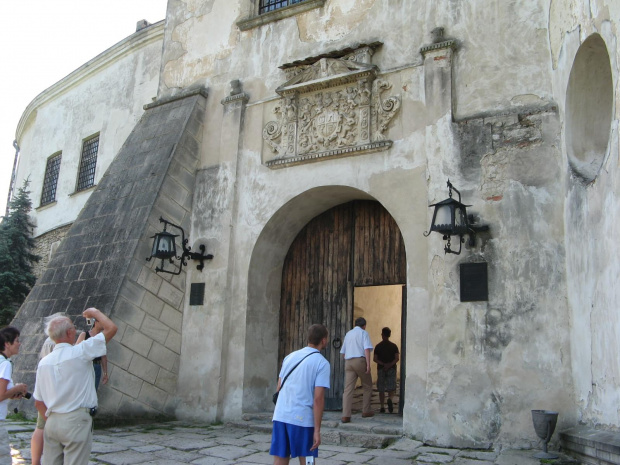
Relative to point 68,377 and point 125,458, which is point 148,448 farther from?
point 68,377

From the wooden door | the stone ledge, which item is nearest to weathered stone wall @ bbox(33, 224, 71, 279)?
the wooden door

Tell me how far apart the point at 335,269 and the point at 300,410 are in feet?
15.8

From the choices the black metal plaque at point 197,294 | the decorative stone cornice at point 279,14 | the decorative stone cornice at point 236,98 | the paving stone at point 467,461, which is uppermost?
the decorative stone cornice at point 279,14

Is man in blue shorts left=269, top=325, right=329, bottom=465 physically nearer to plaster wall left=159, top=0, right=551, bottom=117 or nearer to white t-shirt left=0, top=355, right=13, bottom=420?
white t-shirt left=0, top=355, right=13, bottom=420

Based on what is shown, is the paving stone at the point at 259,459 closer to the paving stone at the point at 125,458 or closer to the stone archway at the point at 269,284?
the paving stone at the point at 125,458

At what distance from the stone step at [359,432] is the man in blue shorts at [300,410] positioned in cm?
264

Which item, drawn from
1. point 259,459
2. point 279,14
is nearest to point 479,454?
point 259,459

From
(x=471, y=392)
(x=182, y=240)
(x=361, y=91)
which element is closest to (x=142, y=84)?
(x=182, y=240)

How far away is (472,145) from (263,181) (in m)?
3.24

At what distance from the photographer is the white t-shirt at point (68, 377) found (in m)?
3.96

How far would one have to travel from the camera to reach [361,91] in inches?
323

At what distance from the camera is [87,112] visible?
15719mm

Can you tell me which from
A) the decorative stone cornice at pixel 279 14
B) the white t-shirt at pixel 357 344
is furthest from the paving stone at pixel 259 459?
the decorative stone cornice at pixel 279 14

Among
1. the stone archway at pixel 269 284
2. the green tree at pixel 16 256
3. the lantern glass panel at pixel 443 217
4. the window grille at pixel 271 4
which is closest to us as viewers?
the lantern glass panel at pixel 443 217
